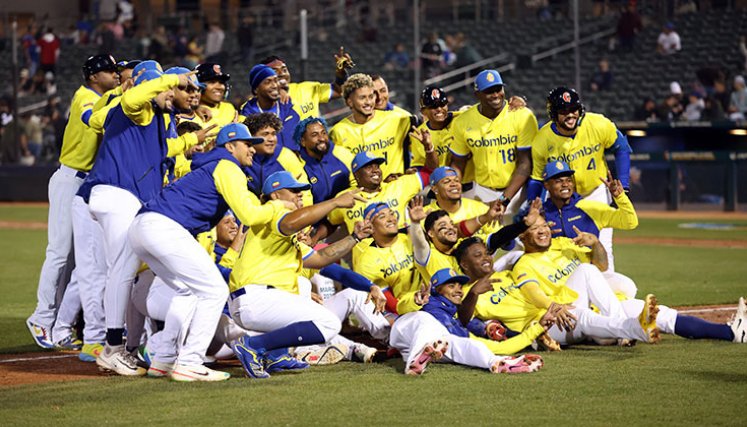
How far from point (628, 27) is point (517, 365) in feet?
65.0

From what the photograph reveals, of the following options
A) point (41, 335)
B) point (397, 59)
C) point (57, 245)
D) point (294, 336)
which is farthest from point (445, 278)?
point (397, 59)

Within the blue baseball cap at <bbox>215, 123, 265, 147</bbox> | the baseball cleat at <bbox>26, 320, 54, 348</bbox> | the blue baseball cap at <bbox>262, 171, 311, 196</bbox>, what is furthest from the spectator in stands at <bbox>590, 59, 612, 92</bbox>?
the blue baseball cap at <bbox>215, 123, 265, 147</bbox>

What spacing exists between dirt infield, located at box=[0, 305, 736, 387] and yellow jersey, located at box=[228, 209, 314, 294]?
0.89 meters

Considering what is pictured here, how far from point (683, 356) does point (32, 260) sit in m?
10.2

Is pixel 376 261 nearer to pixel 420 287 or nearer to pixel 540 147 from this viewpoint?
pixel 420 287

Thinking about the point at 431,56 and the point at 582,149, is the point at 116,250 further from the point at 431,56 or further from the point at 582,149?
the point at 431,56

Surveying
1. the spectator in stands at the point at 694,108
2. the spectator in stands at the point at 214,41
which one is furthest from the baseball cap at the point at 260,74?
the spectator in stands at the point at 214,41

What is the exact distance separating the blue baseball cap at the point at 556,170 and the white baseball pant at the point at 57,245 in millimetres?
3507

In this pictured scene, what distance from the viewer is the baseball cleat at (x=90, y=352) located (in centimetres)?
820

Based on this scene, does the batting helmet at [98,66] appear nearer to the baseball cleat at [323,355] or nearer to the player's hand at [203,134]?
the player's hand at [203,134]

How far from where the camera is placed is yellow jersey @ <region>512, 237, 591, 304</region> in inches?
328

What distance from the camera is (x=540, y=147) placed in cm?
939

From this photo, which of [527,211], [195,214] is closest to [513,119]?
[527,211]

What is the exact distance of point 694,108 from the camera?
22.4 metres
